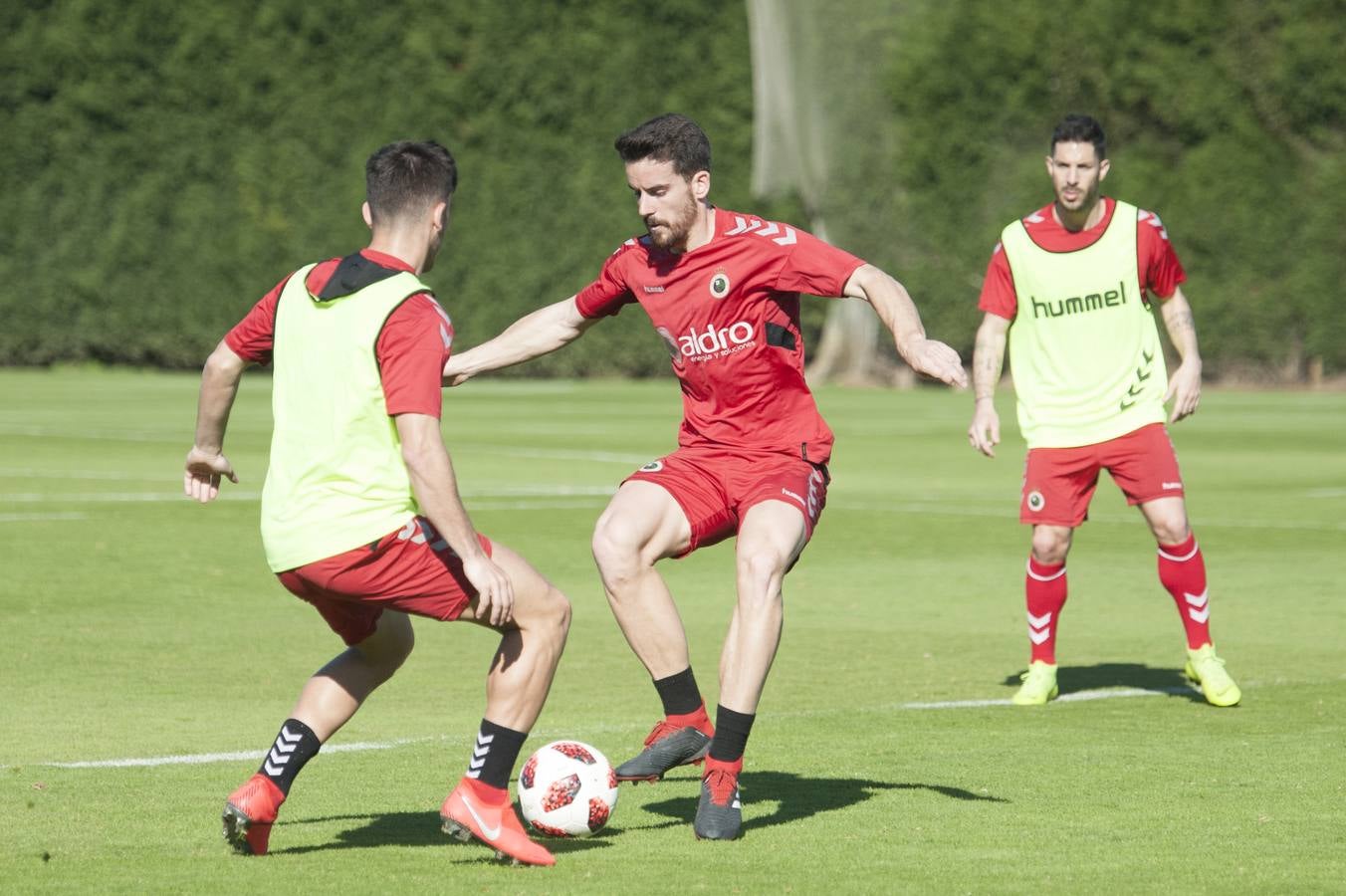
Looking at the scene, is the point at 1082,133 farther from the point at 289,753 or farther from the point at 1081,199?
the point at 289,753

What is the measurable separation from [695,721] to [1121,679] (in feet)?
10.5

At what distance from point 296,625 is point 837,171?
111 ft

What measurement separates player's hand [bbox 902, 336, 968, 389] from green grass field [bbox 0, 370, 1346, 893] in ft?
4.14

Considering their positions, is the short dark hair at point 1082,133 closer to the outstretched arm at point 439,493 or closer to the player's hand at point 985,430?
the player's hand at point 985,430

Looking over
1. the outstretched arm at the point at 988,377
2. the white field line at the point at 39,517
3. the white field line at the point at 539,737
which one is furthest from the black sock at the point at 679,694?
the white field line at the point at 39,517

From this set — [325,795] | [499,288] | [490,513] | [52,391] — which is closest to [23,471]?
[490,513]

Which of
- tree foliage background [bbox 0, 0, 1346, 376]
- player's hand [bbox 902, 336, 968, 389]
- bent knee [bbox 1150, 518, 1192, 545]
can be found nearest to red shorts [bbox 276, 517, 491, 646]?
player's hand [bbox 902, 336, 968, 389]

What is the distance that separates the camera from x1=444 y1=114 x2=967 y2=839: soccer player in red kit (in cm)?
647

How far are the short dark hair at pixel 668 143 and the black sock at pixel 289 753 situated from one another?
6.44 ft

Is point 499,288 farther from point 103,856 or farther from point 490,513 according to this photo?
point 103,856

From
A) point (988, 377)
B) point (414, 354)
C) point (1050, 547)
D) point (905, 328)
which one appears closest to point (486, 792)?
point (414, 354)

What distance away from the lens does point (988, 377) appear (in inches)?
352

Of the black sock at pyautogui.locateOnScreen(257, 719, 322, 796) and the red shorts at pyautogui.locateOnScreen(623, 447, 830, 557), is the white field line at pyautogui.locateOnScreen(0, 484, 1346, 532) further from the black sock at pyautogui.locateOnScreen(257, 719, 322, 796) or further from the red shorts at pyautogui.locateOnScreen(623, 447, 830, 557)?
the black sock at pyautogui.locateOnScreen(257, 719, 322, 796)

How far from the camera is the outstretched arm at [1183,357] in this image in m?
8.78
